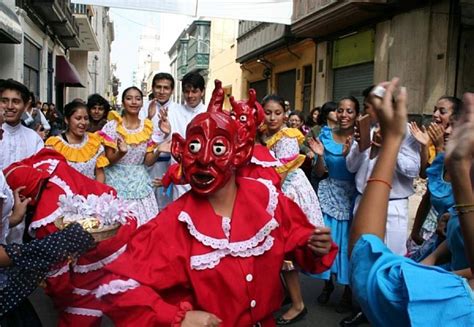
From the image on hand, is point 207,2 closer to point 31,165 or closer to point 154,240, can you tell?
point 31,165

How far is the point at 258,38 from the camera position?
20750 mm

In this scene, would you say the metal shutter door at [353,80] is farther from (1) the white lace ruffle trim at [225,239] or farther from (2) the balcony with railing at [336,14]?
(1) the white lace ruffle trim at [225,239]

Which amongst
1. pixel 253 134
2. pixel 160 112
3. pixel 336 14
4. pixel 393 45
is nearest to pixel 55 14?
pixel 336 14

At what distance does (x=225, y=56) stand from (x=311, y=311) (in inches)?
1038

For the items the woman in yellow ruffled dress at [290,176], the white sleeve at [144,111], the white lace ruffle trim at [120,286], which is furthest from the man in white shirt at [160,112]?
the white lace ruffle trim at [120,286]

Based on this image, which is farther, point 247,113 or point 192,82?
point 192,82

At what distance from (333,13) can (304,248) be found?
1176 cm

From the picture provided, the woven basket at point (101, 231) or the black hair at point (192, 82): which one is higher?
the black hair at point (192, 82)

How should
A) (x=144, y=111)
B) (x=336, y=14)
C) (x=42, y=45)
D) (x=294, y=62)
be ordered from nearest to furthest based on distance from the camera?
1. (x=144, y=111)
2. (x=336, y=14)
3. (x=42, y=45)
4. (x=294, y=62)

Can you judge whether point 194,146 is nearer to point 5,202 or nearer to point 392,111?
point 392,111

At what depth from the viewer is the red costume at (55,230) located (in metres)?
2.79

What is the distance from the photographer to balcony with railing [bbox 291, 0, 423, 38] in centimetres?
1149

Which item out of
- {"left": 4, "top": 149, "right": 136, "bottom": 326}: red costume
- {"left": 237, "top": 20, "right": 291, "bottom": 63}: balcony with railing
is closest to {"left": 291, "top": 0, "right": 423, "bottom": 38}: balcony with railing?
{"left": 237, "top": 20, "right": 291, "bottom": 63}: balcony with railing

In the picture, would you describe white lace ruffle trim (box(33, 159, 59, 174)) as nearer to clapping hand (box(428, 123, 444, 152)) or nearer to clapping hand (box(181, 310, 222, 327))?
clapping hand (box(181, 310, 222, 327))
